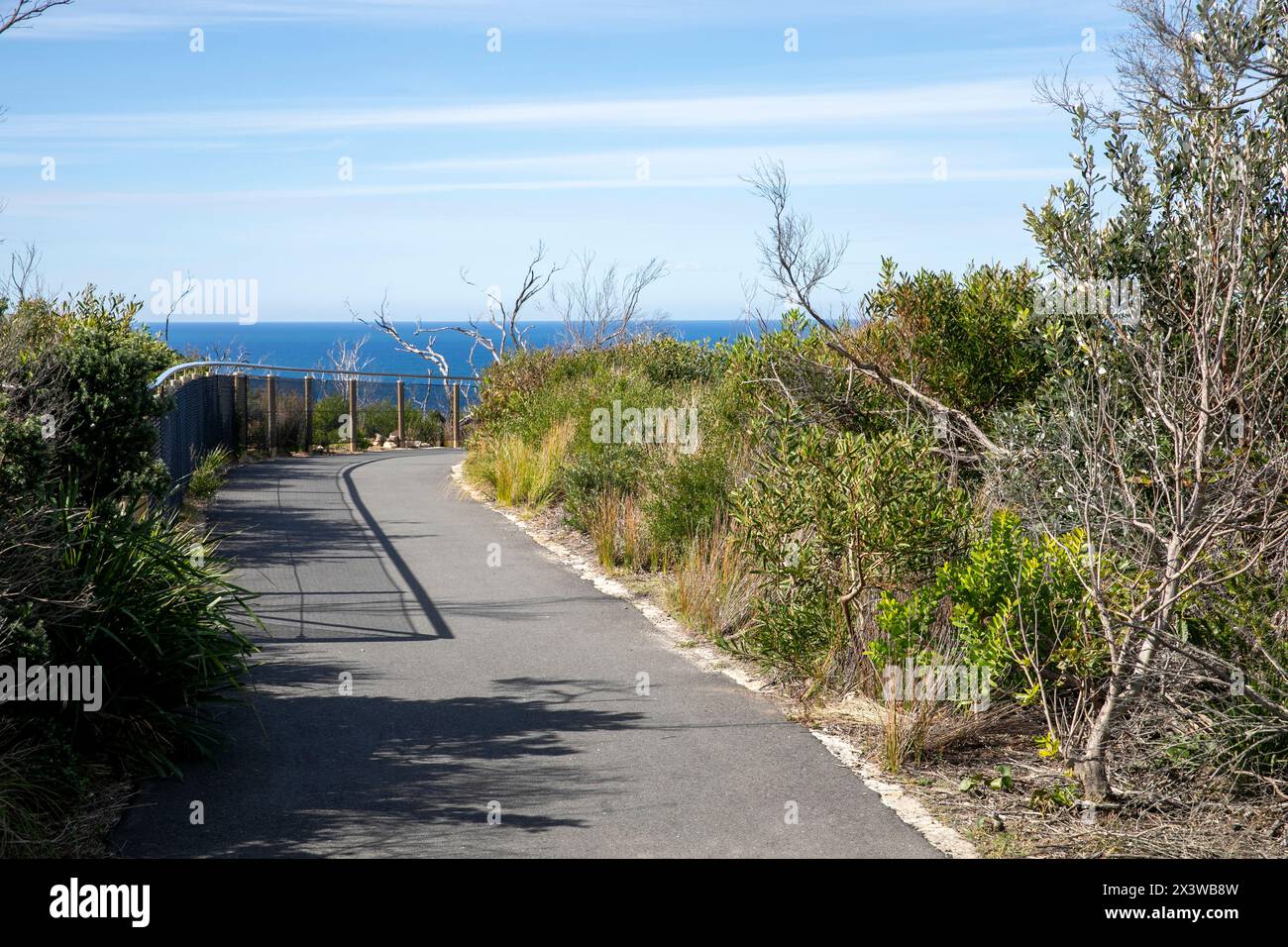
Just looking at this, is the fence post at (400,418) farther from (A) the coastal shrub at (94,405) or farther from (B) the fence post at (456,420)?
(A) the coastal shrub at (94,405)

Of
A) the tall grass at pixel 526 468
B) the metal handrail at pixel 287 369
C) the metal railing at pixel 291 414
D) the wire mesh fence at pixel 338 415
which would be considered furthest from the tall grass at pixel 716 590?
the wire mesh fence at pixel 338 415

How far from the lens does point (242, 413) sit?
24.0 meters

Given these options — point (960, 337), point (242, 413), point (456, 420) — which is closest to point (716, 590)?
point (960, 337)

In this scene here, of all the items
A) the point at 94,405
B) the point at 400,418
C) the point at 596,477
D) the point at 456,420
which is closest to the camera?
the point at 94,405

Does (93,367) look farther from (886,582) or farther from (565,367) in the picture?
(565,367)

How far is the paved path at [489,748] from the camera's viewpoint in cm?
536

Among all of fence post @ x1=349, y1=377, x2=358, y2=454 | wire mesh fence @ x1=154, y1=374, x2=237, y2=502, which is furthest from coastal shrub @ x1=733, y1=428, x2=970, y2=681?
fence post @ x1=349, y1=377, x2=358, y2=454

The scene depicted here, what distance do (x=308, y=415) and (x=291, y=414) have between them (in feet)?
1.66

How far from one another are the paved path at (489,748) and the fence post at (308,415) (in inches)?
607

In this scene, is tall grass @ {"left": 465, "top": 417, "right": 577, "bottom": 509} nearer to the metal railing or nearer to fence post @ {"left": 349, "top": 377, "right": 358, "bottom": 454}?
the metal railing

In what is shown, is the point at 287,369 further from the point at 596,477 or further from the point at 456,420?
the point at 596,477

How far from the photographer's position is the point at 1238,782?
576cm
